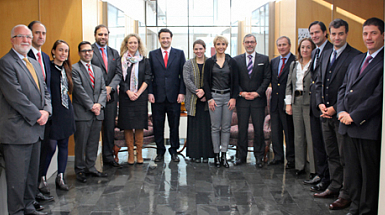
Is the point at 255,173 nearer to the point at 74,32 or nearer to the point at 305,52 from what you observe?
the point at 305,52

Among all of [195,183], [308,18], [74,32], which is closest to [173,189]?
[195,183]

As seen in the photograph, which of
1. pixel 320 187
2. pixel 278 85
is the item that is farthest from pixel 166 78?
pixel 320 187

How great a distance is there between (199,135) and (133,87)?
1.21m

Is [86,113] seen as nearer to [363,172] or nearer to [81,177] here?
[81,177]

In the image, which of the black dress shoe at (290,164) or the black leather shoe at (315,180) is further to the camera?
the black dress shoe at (290,164)

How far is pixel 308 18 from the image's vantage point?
17.4 ft

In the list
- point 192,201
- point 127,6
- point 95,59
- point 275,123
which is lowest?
point 192,201

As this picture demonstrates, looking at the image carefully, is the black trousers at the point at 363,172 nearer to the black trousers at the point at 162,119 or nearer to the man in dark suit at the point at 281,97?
the man in dark suit at the point at 281,97

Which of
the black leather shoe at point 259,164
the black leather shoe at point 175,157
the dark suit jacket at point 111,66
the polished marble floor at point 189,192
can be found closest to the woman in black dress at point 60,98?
the polished marble floor at point 189,192

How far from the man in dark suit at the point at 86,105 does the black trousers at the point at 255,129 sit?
197cm

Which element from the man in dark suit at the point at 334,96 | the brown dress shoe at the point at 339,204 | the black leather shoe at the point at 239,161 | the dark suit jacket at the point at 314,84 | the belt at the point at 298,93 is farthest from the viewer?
the black leather shoe at the point at 239,161

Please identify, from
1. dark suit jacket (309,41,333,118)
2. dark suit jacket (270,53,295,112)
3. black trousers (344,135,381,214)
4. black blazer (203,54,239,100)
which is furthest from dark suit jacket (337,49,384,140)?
black blazer (203,54,239,100)

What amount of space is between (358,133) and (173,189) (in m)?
2.09

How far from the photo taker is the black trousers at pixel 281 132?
15.5 feet
